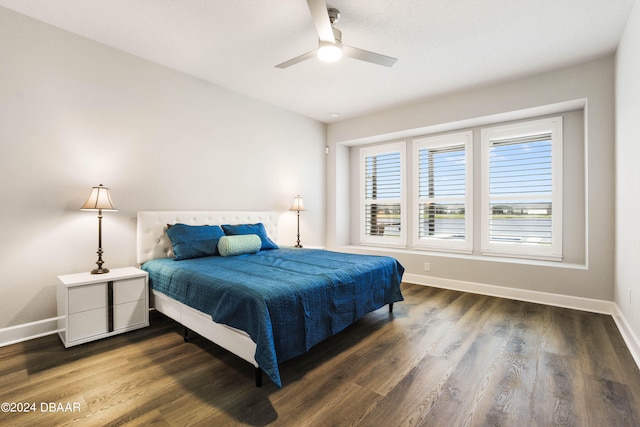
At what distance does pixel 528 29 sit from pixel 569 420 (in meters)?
2.99

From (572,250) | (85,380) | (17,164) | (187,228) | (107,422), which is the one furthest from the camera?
(572,250)

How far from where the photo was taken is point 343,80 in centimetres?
379

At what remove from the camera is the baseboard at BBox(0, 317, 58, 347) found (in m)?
2.48

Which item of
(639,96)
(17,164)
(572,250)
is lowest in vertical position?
(572,250)

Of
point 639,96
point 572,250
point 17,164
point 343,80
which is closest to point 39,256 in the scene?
point 17,164

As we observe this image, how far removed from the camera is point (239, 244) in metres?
3.43

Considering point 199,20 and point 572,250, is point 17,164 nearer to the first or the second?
point 199,20

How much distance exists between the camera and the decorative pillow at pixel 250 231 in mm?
3689

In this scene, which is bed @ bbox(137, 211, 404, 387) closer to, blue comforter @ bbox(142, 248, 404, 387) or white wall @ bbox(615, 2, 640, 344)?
blue comforter @ bbox(142, 248, 404, 387)

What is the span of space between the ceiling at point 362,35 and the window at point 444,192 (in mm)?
1022

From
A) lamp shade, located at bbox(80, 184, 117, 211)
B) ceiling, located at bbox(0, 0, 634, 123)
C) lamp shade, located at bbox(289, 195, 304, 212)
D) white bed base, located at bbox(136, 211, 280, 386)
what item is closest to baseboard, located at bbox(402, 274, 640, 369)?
lamp shade, located at bbox(289, 195, 304, 212)

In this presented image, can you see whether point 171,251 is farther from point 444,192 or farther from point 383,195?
point 444,192

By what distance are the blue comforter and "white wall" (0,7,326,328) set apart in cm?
74

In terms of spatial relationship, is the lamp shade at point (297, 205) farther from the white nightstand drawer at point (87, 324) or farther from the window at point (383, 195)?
the white nightstand drawer at point (87, 324)
